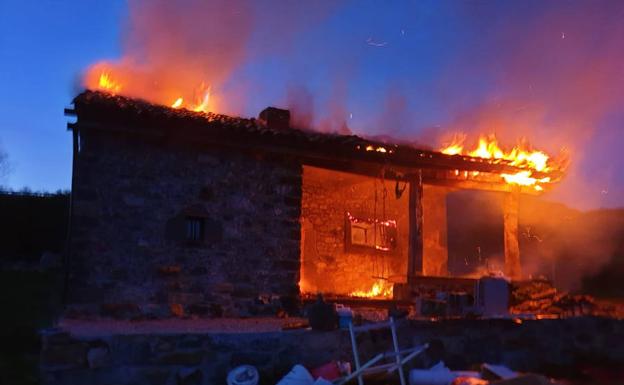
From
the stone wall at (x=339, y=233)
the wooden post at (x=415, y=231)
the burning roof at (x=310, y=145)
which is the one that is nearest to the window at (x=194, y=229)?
the burning roof at (x=310, y=145)

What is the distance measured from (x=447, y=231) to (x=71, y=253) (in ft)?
31.5

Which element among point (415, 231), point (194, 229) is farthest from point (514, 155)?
point (194, 229)

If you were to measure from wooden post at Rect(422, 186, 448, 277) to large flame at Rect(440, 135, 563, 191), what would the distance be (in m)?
1.94

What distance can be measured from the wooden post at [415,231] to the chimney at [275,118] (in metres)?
2.61

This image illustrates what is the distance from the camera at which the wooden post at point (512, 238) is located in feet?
38.0

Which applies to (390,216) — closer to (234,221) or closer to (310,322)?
(234,221)

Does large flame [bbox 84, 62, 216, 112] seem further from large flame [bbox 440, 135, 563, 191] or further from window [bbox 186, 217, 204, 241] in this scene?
large flame [bbox 440, 135, 563, 191]

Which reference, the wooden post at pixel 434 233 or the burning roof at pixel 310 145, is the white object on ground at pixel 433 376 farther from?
the wooden post at pixel 434 233

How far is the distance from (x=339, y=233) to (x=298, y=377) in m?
6.74

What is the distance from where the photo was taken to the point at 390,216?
13.0 meters

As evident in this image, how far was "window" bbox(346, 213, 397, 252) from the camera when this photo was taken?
486 inches

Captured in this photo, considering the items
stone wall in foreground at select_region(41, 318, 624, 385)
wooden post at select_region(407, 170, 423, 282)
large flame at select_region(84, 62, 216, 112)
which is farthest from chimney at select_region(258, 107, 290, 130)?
stone wall in foreground at select_region(41, 318, 624, 385)

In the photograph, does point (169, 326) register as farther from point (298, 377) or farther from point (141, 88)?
point (141, 88)

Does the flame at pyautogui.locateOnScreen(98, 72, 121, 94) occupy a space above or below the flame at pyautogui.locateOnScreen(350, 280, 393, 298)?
above
